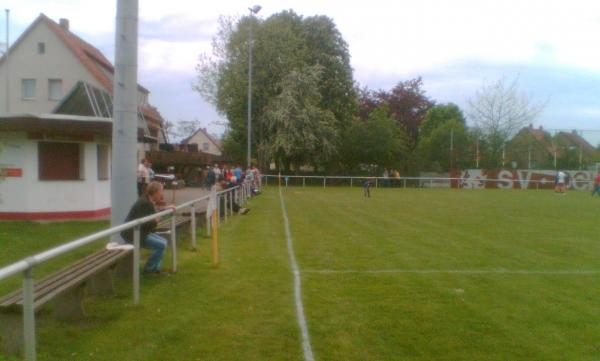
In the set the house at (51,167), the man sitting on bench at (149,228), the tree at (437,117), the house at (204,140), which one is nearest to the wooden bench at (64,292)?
the man sitting on bench at (149,228)

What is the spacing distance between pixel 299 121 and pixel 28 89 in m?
20.1

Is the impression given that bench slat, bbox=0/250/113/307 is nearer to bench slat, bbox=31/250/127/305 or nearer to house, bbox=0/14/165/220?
bench slat, bbox=31/250/127/305

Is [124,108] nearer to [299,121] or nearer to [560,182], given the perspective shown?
[560,182]

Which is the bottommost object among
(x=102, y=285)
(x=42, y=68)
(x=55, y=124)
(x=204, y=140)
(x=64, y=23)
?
(x=102, y=285)

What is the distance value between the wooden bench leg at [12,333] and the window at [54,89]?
136ft

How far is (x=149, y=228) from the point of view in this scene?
904 centimetres

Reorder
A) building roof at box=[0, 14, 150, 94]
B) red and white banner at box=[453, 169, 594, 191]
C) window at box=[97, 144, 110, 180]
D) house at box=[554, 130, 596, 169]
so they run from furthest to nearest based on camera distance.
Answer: house at box=[554, 130, 596, 169]
red and white banner at box=[453, 169, 594, 191]
building roof at box=[0, 14, 150, 94]
window at box=[97, 144, 110, 180]

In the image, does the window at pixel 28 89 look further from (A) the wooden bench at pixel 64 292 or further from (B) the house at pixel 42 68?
(A) the wooden bench at pixel 64 292

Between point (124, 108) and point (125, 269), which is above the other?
point (124, 108)

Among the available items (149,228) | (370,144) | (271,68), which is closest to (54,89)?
(271,68)

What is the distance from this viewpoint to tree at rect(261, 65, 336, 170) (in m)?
50.3

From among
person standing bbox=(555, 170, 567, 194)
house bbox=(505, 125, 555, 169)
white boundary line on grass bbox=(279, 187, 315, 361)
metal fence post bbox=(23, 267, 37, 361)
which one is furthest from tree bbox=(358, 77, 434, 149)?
metal fence post bbox=(23, 267, 37, 361)

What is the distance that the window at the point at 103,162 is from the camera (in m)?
18.9

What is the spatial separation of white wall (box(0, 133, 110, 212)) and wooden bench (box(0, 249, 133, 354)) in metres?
10.1
